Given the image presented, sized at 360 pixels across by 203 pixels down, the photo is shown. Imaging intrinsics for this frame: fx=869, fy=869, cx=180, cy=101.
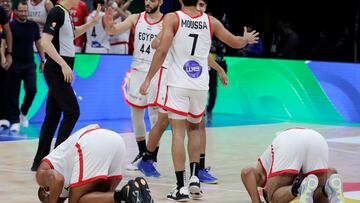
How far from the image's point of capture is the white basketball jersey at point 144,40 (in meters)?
9.66

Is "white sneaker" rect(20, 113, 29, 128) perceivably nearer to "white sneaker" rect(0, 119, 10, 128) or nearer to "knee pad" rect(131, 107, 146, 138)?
"white sneaker" rect(0, 119, 10, 128)

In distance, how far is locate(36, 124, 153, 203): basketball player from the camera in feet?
21.5

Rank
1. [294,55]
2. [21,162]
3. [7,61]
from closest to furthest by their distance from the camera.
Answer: [21,162], [7,61], [294,55]

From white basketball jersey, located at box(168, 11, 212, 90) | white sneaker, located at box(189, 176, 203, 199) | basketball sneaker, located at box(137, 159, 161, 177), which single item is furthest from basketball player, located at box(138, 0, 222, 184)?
white sneaker, located at box(189, 176, 203, 199)

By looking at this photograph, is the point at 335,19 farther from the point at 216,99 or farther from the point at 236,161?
the point at 236,161

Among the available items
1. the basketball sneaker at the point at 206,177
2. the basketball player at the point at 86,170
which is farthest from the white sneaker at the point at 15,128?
the basketball player at the point at 86,170

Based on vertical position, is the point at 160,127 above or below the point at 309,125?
above

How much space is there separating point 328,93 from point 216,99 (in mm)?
2405

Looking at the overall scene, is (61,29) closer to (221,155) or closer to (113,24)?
(113,24)

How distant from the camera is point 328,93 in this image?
53.8 feet

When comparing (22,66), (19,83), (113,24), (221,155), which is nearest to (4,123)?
(19,83)

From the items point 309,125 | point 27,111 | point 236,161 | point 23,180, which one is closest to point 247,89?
point 309,125

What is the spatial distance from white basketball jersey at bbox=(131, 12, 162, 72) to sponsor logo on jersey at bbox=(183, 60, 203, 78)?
1.46 m

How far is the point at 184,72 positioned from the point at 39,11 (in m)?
7.30
